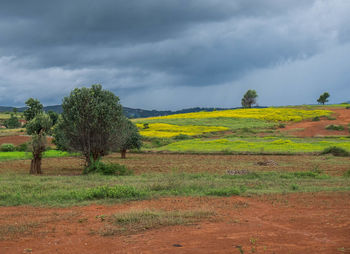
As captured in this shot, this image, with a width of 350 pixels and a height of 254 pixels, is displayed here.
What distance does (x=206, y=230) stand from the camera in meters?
9.12

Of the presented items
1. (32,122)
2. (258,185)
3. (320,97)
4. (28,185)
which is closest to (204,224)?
(258,185)

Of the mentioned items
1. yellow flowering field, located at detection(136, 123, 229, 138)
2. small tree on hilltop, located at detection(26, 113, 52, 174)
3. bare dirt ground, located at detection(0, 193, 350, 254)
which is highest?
small tree on hilltop, located at detection(26, 113, 52, 174)

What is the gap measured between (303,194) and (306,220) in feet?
15.4

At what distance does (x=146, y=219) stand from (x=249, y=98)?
440ft

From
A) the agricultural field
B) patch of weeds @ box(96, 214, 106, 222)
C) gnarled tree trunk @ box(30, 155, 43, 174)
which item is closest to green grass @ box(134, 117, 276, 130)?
gnarled tree trunk @ box(30, 155, 43, 174)

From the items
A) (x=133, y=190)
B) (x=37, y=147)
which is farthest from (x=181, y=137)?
(x=133, y=190)

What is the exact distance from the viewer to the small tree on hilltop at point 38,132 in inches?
942

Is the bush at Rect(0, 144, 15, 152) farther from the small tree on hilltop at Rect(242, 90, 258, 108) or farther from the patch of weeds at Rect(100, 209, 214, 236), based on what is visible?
the small tree on hilltop at Rect(242, 90, 258, 108)

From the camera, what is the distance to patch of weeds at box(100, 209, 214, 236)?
9341 mm

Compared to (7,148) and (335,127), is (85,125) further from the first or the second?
(335,127)

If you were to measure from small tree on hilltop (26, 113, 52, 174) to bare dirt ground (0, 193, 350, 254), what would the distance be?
489 inches

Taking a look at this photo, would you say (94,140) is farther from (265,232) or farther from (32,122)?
(265,232)

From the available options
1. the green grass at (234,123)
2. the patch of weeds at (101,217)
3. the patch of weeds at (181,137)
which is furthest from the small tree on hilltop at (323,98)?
the patch of weeds at (101,217)

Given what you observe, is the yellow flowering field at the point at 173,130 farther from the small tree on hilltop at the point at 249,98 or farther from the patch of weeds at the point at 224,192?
the small tree on hilltop at the point at 249,98
